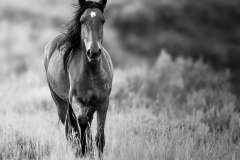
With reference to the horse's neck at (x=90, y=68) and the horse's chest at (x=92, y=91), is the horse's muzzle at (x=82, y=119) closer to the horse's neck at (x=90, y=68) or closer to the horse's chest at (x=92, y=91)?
the horse's chest at (x=92, y=91)

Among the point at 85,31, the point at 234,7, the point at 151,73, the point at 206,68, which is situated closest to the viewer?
the point at 85,31

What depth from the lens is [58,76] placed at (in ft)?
15.8

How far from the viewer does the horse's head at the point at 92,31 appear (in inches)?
141

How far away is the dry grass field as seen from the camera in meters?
4.21

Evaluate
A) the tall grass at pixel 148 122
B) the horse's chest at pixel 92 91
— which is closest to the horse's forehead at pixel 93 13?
the horse's chest at pixel 92 91

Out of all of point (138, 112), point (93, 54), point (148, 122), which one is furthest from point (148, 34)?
point (93, 54)

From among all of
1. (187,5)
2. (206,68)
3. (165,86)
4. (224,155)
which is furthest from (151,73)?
(187,5)

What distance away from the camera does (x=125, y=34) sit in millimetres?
23828

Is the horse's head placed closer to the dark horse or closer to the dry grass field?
the dark horse

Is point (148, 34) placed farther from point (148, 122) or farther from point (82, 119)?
point (82, 119)

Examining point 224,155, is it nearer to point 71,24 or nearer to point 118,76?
point 71,24

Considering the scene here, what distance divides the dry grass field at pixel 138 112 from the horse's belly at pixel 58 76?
1.79 feet

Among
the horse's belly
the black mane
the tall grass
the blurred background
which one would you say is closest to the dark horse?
the black mane

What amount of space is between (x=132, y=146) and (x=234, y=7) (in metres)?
18.7
